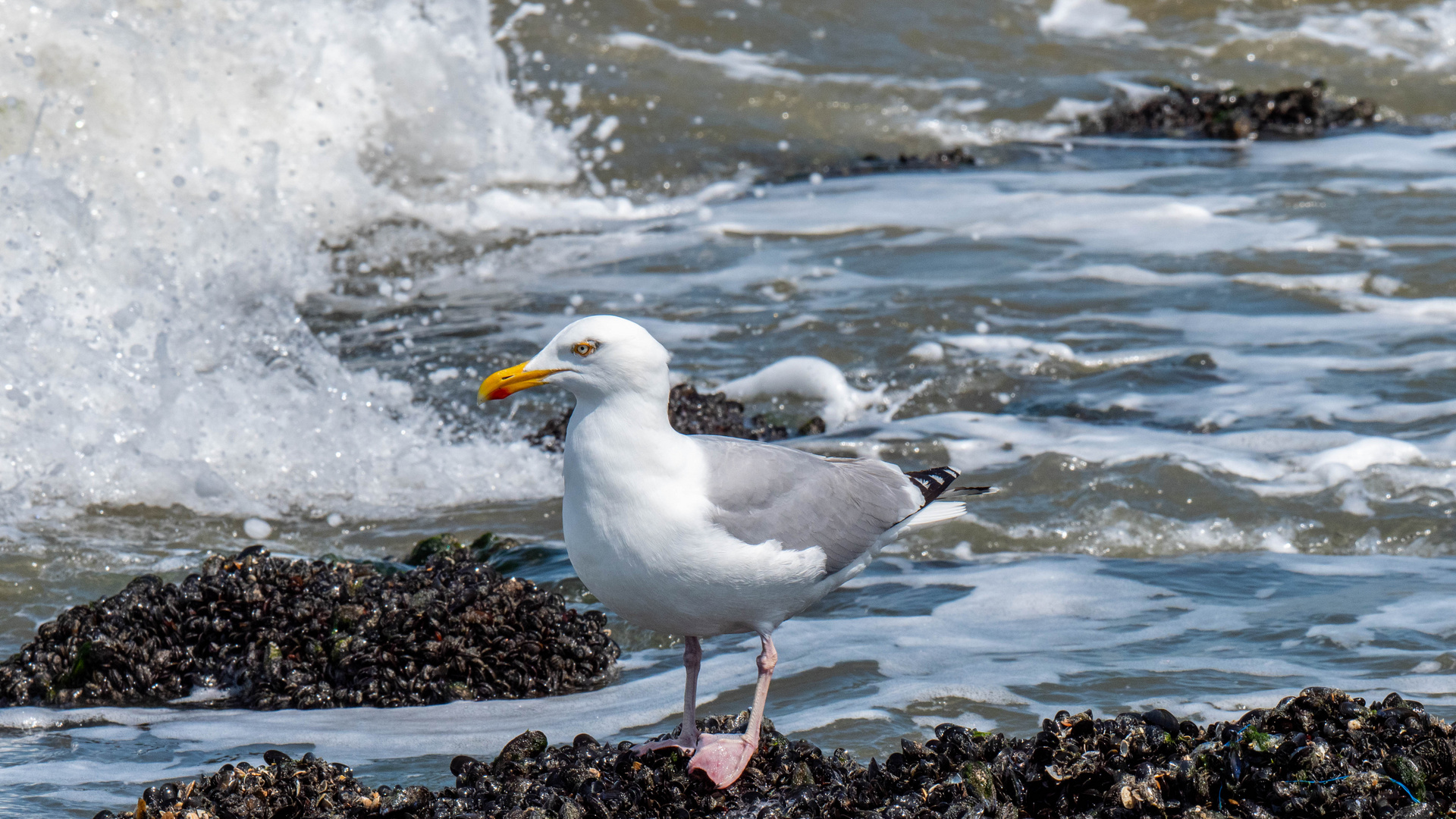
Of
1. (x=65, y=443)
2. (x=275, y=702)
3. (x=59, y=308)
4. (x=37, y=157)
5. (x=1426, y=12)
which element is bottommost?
(x=275, y=702)

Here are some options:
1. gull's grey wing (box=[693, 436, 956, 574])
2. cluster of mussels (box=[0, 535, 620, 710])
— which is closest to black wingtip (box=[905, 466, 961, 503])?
gull's grey wing (box=[693, 436, 956, 574])

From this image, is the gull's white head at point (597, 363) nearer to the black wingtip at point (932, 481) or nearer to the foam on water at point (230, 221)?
the black wingtip at point (932, 481)

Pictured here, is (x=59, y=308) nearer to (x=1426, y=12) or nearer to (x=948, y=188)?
(x=948, y=188)

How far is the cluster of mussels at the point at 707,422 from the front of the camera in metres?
8.36

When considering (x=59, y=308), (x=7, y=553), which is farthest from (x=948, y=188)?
(x=7, y=553)

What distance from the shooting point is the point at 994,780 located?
12.2 feet

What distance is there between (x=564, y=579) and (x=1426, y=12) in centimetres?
2018

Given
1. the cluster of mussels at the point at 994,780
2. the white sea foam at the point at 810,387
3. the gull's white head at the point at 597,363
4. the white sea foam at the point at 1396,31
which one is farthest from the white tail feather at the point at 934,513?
the white sea foam at the point at 1396,31

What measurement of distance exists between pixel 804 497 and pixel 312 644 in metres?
2.39

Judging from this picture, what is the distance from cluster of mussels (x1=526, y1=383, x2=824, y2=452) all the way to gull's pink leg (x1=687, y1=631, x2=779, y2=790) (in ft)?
14.2

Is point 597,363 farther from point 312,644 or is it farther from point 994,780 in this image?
point 312,644

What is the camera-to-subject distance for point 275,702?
17.4 ft

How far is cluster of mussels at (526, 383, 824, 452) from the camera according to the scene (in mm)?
8359

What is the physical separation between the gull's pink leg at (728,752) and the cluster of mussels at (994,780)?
56 mm
